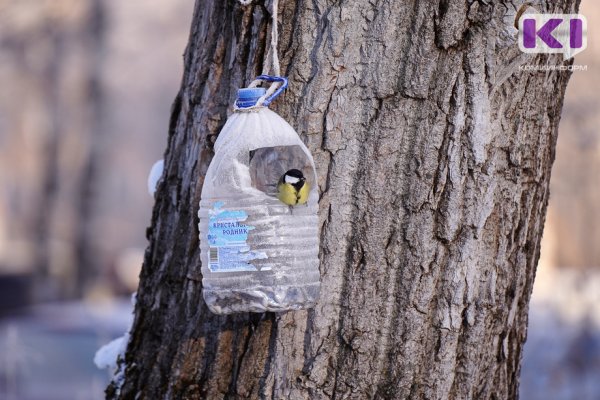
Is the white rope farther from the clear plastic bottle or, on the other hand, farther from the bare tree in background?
the bare tree in background

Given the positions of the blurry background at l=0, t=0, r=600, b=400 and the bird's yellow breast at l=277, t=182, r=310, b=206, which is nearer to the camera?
the bird's yellow breast at l=277, t=182, r=310, b=206

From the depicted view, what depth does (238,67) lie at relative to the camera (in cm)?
222

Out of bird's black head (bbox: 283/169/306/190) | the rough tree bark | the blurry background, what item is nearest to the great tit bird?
bird's black head (bbox: 283/169/306/190)

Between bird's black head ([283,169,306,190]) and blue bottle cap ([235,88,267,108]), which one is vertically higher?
blue bottle cap ([235,88,267,108])

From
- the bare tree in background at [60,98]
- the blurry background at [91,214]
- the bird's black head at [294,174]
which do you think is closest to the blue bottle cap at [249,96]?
the bird's black head at [294,174]

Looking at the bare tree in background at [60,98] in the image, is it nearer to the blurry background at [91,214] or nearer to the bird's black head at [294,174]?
the blurry background at [91,214]

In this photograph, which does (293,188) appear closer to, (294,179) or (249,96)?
(294,179)

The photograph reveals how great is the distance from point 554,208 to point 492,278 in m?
20.5

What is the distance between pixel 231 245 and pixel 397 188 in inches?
18.2

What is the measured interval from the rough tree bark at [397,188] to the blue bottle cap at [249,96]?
0.31 feet

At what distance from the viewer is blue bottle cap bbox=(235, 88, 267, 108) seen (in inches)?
82.0

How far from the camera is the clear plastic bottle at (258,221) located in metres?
2.07

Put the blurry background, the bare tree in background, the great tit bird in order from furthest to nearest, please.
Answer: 1. the bare tree in background
2. the blurry background
3. the great tit bird

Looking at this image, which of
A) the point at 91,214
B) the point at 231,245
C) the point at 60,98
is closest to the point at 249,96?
the point at 231,245
